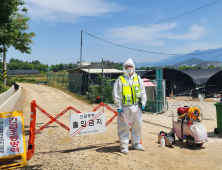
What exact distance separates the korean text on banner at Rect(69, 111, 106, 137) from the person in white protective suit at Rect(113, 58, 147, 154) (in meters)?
0.71

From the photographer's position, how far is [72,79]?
2295 centimetres

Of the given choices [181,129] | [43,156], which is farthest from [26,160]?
[181,129]

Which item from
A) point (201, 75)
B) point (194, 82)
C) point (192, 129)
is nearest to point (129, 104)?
point (192, 129)

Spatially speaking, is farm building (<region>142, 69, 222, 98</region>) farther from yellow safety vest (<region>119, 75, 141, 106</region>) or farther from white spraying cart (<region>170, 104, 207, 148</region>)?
yellow safety vest (<region>119, 75, 141, 106</region>)

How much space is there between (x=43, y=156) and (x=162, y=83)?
992 centimetres

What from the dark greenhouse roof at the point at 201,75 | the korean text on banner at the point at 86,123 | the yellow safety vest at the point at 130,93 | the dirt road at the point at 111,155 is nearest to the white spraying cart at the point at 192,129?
the dirt road at the point at 111,155

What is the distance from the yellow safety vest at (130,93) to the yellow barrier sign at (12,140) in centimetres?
249

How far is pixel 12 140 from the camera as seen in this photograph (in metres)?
4.46

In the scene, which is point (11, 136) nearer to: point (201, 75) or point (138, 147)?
point (138, 147)

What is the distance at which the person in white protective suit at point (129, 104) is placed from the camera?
17.3 ft

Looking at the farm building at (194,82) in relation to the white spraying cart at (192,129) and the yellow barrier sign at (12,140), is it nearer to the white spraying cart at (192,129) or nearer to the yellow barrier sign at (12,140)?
the white spraying cart at (192,129)

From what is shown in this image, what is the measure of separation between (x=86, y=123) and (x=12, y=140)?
1873 mm

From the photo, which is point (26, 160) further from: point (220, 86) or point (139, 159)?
point (220, 86)

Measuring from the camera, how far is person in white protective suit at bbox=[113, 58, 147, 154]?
5258 mm
